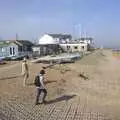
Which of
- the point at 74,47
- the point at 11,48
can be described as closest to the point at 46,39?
the point at 74,47

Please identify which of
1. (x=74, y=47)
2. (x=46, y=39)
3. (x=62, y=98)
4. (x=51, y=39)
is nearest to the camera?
(x=62, y=98)

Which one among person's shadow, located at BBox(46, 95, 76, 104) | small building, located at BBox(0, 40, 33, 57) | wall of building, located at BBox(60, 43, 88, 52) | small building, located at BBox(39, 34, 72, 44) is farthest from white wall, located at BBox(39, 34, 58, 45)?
person's shadow, located at BBox(46, 95, 76, 104)

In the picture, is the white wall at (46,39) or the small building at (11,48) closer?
the small building at (11,48)

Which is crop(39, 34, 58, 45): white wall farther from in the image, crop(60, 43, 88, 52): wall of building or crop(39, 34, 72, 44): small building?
crop(60, 43, 88, 52): wall of building

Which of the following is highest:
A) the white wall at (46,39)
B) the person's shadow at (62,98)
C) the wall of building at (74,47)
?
the white wall at (46,39)

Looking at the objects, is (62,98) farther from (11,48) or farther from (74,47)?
(74,47)

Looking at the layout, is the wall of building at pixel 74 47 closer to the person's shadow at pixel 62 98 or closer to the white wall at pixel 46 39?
the white wall at pixel 46 39

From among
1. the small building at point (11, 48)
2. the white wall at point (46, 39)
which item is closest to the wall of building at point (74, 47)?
the white wall at point (46, 39)

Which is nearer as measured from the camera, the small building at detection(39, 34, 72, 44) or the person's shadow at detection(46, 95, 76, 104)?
the person's shadow at detection(46, 95, 76, 104)

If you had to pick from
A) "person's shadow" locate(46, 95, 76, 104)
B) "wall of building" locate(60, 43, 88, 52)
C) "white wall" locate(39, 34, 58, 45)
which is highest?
"white wall" locate(39, 34, 58, 45)

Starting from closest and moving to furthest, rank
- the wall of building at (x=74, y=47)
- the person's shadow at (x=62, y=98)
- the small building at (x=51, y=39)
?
the person's shadow at (x=62, y=98) → the wall of building at (x=74, y=47) → the small building at (x=51, y=39)

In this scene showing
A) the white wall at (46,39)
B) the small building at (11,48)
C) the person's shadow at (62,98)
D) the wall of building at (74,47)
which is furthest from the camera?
the white wall at (46,39)

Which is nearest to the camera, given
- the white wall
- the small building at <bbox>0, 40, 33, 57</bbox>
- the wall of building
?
the small building at <bbox>0, 40, 33, 57</bbox>

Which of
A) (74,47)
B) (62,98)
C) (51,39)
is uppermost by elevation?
(51,39)
